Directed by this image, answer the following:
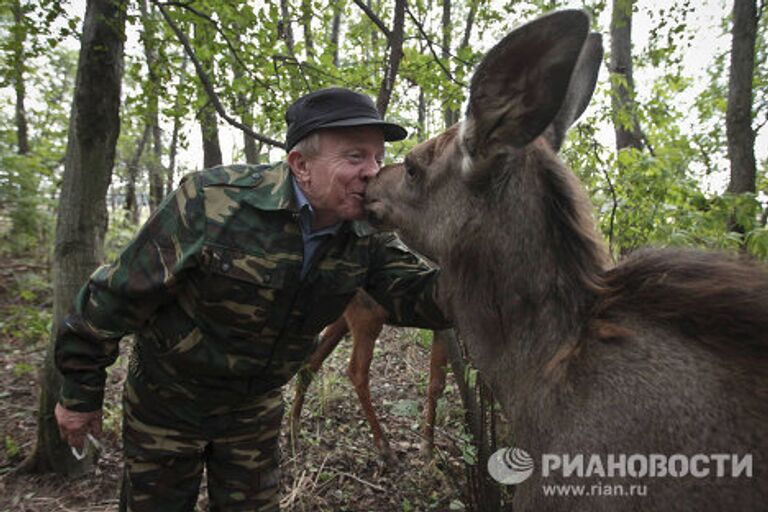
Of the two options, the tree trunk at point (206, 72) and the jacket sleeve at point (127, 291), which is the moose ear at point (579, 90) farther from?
the tree trunk at point (206, 72)

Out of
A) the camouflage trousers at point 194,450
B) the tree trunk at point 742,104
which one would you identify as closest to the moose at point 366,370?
the camouflage trousers at point 194,450

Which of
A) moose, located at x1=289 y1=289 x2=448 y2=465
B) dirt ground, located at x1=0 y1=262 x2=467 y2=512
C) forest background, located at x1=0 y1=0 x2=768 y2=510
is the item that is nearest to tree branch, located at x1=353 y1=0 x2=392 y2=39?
forest background, located at x1=0 y1=0 x2=768 y2=510

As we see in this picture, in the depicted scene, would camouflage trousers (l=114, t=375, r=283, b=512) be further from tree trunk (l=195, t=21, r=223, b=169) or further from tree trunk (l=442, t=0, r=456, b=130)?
tree trunk (l=442, t=0, r=456, b=130)

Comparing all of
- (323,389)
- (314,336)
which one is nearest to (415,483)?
(323,389)

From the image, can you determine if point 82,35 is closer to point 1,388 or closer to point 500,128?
point 500,128

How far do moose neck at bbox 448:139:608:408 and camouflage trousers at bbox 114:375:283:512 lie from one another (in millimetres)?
1592

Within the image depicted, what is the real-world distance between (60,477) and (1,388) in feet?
6.94

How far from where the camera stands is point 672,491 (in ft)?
4.29

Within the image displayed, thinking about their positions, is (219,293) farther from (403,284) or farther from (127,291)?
(403,284)

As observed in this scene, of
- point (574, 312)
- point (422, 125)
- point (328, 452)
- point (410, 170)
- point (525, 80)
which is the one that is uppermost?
point (422, 125)

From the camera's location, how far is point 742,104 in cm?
570

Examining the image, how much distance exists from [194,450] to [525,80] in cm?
253

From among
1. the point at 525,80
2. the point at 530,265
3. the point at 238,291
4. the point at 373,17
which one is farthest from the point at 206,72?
the point at 530,265

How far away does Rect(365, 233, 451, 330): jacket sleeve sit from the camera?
2594 mm
